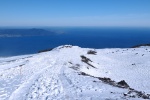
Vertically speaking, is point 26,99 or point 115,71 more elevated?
point 26,99

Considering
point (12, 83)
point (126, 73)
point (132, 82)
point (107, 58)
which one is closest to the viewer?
point (12, 83)

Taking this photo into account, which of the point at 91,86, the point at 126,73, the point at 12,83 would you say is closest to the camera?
the point at 91,86

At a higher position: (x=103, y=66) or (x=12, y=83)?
(x=12, y=83)

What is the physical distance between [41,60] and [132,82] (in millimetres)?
15352

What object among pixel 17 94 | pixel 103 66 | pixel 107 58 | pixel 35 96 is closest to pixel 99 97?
pixel 35 96

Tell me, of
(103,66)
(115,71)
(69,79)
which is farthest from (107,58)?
(69,79)

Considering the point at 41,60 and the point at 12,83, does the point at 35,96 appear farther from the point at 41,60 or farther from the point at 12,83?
the point at 41,60

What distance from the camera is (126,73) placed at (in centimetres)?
3881

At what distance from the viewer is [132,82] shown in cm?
3231

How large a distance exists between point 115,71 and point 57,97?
82.8 feet

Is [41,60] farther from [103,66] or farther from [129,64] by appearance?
[129,64]

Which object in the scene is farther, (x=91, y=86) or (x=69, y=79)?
(x=69, y=79)

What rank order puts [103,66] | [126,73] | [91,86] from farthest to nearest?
[103,66] < [126,73] < [91,86]

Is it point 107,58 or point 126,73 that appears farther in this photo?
point 107,58
